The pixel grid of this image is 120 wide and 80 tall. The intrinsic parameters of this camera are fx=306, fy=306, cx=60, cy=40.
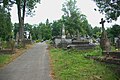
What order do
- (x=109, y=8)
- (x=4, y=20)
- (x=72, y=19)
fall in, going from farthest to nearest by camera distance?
(x=72, y=19) < (x=109, y=8) < (x=4, y=20)

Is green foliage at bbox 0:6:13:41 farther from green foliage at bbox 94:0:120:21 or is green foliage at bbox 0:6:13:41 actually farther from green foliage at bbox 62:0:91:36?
green foliage at bbox 62:0:91:36

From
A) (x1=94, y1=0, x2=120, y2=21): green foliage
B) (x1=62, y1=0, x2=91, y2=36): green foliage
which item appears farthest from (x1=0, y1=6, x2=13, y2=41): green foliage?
(x1=62, y1=0, x2=91, y2=36): green foliage

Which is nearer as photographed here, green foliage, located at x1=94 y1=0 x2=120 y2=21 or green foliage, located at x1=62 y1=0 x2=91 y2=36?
green foliage, located at x1=94 y1=0 x2=120 y2=21

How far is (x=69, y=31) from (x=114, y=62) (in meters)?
64.7

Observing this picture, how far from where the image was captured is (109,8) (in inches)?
1812

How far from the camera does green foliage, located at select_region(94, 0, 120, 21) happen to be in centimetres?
4437

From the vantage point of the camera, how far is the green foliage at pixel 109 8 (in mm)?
44369

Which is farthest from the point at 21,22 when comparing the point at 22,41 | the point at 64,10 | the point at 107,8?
the point at 64,10

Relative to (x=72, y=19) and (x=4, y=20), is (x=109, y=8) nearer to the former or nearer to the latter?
(x=4, y=20)

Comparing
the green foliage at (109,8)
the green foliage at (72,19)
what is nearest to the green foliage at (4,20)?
the green foliage at (109,8)

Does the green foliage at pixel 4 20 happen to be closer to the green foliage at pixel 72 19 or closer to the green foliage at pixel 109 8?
the green foliage at pixel 109 8

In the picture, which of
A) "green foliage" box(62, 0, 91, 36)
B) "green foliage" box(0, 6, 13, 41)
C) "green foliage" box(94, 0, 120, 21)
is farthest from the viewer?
"green foliage" box(62, 0, 91, 36)

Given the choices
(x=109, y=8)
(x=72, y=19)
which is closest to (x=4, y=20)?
(x=109, y=8)

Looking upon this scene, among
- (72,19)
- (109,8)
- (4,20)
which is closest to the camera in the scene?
(4,20)
